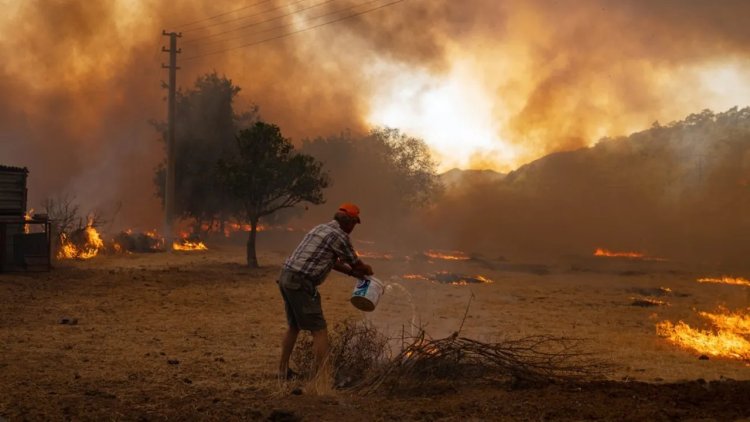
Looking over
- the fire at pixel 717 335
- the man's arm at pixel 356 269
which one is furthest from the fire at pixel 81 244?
the man's arm at pixel 356 269

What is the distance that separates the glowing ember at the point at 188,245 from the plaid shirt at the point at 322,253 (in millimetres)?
30344

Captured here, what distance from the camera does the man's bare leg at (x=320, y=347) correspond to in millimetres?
7359

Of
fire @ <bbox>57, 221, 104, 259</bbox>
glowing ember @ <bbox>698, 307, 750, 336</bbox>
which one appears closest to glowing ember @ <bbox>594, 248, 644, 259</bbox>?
glowing ember @ <bbox>698, 307, 750, 336</bbox>

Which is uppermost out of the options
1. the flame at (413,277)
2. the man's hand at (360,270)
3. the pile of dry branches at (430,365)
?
the man's hand at (360,270)

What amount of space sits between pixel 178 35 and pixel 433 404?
3371cm

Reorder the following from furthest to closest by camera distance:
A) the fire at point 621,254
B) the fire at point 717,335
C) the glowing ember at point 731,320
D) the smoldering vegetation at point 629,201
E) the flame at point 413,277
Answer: the smoldering vegetation at point 629,201 → the fire at point 621,254 → the flame at point 413,277 → the glowing ember at point 731,320 → the fire at point 717,335

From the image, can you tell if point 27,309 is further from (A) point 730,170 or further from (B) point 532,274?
(A) point 730,170

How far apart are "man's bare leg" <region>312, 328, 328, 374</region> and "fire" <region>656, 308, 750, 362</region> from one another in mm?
7182

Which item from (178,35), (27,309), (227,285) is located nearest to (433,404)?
(27,309)

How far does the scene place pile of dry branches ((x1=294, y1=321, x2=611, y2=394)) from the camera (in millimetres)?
7348

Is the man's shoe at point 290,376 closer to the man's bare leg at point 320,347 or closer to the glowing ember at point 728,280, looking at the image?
the man's bare leg at point 320,347

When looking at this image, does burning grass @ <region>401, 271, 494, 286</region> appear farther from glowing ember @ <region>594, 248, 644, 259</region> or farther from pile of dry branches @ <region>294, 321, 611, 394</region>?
glowing ember @ <region>594, 248, 644, 259</region>

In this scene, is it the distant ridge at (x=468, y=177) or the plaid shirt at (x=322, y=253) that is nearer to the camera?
the plaid shirt at (x=322, y=253)

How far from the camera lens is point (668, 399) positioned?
6.70 metres
